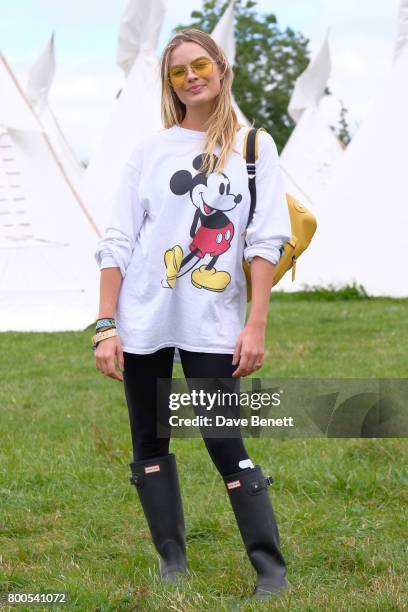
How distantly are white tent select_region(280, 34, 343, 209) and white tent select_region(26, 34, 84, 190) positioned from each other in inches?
166

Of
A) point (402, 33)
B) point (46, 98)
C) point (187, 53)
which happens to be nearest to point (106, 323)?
point (187, 53)

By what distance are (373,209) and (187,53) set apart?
8151 millimetres

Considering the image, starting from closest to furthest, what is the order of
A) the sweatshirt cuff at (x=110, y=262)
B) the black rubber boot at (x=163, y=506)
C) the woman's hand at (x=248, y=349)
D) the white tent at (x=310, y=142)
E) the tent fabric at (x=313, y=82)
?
the woman's hand at (x=248, y=349)
the sweatshirt cuff at (x=110, y=262)
the black rubber boot at (x=163, y=506)
the tent fabric at (x=313, y=82)
the white tent at (x=310, y=142)

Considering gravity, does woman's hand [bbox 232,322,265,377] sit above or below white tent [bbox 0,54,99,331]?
below

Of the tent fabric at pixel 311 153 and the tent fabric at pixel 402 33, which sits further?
the tent fabric at pixel 311 153

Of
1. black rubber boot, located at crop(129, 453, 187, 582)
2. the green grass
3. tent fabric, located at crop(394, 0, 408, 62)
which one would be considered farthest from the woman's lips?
tent fabric, located at crop(394, 0, 408, 62)

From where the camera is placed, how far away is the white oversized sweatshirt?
2.24m

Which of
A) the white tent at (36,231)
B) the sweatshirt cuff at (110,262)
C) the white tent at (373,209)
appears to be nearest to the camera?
the sweatshirt cuff at (110,262)

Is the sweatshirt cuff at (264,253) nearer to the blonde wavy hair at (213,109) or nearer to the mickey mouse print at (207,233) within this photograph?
the mickey mouse print at (207,233)

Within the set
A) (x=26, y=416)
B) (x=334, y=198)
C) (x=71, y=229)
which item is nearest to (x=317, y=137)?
(x=334, y=198)

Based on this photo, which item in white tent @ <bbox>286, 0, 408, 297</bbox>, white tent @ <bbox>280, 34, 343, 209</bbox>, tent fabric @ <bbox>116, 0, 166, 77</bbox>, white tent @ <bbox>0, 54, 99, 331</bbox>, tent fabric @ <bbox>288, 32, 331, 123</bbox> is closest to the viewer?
white tent @ <bbox>0, 54, 99, 331</bbox>

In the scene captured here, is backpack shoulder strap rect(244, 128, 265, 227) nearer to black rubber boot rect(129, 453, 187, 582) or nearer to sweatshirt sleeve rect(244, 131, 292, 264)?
sweatshirt sleeve rect(244, 131, 292, 264)

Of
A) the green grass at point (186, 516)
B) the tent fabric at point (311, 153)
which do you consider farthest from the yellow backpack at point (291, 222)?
the tent fabric at point (311, 153)

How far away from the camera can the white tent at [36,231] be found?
834 cm
